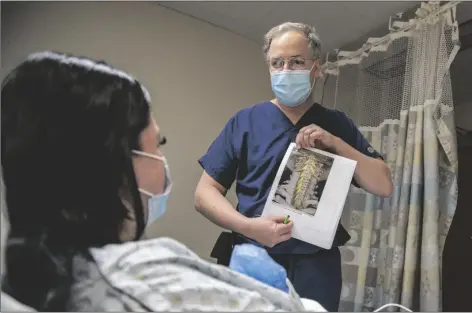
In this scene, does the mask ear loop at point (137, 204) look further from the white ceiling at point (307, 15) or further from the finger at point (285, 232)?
the white ceiling at point (307, 15)

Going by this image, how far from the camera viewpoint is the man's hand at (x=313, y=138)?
0.94m

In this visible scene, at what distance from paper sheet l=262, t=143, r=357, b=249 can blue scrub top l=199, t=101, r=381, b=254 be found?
50 millimetres

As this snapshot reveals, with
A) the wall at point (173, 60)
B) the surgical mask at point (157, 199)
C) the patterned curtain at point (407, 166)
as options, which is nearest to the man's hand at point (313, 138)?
the wall at point (173, 60)

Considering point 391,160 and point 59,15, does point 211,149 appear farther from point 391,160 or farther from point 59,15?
point 391,160

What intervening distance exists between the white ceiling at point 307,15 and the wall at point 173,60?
0.14 ft

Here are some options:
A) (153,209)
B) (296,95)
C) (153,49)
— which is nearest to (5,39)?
(153,49)

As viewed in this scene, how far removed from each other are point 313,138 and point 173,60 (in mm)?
424

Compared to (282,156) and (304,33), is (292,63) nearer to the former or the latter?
(304,33)

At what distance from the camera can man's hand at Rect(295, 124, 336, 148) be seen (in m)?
0.94

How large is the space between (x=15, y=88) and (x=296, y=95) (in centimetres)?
→ 63

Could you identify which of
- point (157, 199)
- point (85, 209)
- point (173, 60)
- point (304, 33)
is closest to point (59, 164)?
point (85, 209)

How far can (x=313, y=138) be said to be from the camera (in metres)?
0.94

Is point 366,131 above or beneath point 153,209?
above

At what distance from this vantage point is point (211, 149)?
108 centimetres
